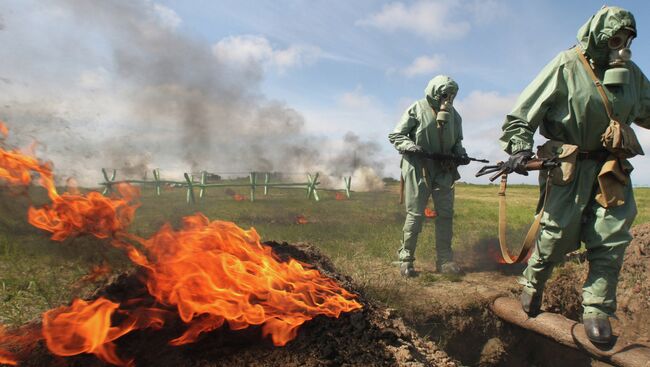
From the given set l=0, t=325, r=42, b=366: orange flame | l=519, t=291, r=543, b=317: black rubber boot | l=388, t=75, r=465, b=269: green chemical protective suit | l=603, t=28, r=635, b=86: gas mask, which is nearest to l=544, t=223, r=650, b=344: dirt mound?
l=519, t=291, r=543, b=317: black rubber boot

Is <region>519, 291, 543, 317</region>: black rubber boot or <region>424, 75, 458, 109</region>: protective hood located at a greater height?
<region>424, 75, 458, 109</region>: protective hood

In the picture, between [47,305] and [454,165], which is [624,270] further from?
[47,305]

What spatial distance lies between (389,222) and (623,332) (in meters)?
6.84

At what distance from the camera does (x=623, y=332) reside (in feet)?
15.5

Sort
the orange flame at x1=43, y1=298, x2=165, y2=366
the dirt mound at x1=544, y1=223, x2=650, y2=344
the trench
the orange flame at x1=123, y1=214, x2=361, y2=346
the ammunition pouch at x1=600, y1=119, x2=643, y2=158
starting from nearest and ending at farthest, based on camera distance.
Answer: the orange flame at x1=43, y1=298, x2=165, y2=366 < the orange flame at x1=123, y1=214, x2=361, y2=346 < the ammunition pouch at x1=600, y1=119, x2=643, y2=158 < the trench < the dirt mound at x1=544, y1=223, x2=650, y2=344

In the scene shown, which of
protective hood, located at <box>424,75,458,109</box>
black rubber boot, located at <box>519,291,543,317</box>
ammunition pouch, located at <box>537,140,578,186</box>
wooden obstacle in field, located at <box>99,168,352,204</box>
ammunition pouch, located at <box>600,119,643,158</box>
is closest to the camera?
ammunition pouch, located at <box>600,119,643,158</box>

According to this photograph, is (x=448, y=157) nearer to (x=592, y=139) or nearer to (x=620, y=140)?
(x=592, y=139)

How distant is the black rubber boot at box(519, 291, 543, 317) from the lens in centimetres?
372

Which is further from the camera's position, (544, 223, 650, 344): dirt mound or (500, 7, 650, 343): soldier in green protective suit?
(544, 223, 650, 344): dirt mound

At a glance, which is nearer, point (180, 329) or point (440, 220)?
point (180, 329)

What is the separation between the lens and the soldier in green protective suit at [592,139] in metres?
3.12

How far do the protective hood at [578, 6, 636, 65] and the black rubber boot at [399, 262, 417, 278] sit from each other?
3.48 metres

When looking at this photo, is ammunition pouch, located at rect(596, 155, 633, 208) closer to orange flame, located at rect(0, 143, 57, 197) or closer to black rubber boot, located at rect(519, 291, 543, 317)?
black rubber boot, located at rect(519, 291, 543, 317)

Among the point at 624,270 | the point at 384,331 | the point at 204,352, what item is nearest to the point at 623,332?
the point at 624,270
